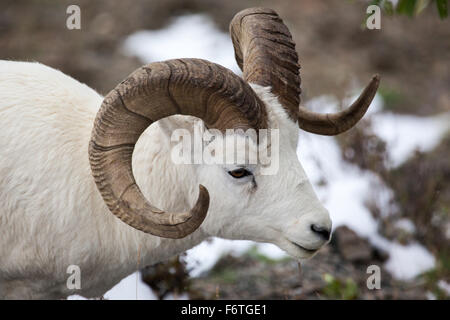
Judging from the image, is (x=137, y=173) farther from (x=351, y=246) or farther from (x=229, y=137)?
(x=351, y=246)

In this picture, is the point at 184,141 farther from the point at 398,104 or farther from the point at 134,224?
the point at 398,104

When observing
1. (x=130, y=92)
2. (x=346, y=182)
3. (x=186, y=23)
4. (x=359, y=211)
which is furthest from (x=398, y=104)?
(x=130, y=92)

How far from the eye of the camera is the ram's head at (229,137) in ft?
12.7

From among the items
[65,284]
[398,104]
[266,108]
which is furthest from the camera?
[398,104]

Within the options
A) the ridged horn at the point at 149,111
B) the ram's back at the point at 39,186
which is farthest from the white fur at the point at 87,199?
the ridged horn at the point at 149,111

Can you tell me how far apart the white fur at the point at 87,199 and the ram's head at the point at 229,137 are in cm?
1

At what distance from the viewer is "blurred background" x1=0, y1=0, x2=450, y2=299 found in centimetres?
688

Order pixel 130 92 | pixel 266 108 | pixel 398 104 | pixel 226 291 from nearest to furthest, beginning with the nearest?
pixel 130 92
pixel 266 108
pixel 226 291
pixel 398 104

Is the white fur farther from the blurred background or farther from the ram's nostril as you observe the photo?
the blurred background

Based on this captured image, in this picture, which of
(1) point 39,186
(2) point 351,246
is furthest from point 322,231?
(2) point 351,246

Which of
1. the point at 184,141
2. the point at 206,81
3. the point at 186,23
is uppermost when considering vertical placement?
the point at 186,23

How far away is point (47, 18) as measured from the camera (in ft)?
49.0

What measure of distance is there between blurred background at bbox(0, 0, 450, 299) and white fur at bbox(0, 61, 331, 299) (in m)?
1.33

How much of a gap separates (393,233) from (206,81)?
4959 mm
